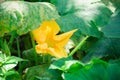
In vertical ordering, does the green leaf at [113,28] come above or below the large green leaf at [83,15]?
below

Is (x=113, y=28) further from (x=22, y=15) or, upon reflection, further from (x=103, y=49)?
(x=22, y=15)

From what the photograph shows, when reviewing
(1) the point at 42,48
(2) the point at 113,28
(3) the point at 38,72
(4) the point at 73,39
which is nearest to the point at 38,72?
(3) the point at 38,72

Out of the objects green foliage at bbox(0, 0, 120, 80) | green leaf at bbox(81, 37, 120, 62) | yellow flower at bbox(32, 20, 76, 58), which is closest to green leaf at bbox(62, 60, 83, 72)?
green foliage at bbox(0, 0, 120, 80)

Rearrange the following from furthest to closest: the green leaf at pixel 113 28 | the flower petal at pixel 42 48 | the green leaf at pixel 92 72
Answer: the green leaf at pixel 113 28, the flower petal at pixel 42 48, the green leaf at pixel 92 72

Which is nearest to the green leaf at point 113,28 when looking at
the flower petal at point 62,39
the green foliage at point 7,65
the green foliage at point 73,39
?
the green foliage at point 73,39

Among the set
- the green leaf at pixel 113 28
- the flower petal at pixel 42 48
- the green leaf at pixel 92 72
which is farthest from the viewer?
the green leaf at pixel 113 28

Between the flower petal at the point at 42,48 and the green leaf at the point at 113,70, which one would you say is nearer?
the green leaf at the point at 113,70

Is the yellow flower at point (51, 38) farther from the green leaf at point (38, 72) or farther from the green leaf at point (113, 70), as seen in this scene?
the green leaf at point (113, 70)

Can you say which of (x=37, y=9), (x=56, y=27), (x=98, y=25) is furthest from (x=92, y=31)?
(x=37, y=9)
